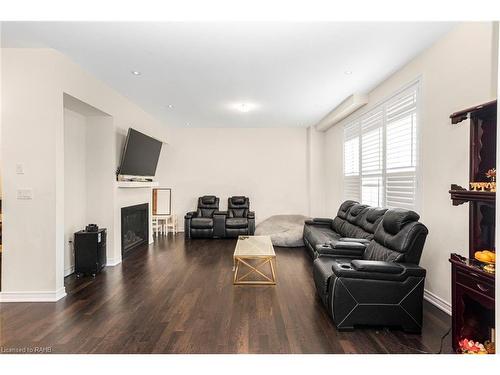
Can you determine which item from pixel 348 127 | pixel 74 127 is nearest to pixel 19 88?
pixel 74 127

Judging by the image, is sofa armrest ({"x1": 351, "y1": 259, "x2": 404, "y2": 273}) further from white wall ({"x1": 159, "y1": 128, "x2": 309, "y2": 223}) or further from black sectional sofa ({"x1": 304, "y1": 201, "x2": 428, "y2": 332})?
white wall ({"x1": 159, "y1": 128, "x2": 309, "y2": 223})

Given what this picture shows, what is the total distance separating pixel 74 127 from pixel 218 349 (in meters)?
3.81

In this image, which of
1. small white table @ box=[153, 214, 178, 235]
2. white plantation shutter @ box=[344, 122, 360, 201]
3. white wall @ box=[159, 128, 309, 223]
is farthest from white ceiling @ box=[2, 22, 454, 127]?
small white table @ box=[153, 214, 178, 235]

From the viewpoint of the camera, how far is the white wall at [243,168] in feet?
24.5

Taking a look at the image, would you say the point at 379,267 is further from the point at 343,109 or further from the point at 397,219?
the point at 343,109

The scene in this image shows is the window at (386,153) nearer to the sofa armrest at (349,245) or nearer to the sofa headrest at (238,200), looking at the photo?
the sofa armrest at (349,245)

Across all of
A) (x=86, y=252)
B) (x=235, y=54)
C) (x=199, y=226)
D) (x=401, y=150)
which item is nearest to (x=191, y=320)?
(x=86, y=252)

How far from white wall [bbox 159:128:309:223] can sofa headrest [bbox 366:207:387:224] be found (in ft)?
12.2

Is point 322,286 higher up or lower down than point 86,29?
lower down

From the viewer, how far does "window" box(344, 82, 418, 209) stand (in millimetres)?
3409

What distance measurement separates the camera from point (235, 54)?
10.1ft

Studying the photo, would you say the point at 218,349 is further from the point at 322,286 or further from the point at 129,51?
the point at 129,51

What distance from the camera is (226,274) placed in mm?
3881

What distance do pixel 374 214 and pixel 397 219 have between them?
2.96ft
